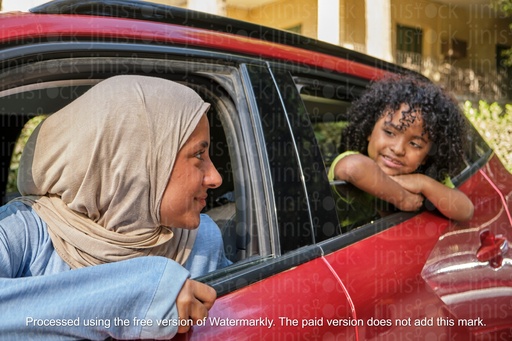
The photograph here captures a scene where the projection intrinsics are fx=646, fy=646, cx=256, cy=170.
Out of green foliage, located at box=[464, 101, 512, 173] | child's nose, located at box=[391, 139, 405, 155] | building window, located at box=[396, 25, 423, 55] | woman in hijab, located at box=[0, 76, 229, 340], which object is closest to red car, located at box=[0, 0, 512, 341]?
woman in hijab, located at box=[0, 76, 229, 340]

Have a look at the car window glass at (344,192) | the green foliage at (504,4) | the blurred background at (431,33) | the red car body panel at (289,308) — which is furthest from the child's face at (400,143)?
the green foliage at (504,4)

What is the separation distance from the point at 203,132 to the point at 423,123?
1.59 meters

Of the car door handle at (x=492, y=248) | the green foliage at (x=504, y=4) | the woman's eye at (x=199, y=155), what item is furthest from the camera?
the green foliage at (x=504, y=4)

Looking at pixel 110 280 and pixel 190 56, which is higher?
pixel 190 56

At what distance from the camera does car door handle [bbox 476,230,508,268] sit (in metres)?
2.48

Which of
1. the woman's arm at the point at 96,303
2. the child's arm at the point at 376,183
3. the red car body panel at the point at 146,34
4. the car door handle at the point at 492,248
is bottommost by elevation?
the car door handle at the point at 492,248

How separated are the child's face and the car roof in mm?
388

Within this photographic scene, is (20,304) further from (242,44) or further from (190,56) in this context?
(242,44)

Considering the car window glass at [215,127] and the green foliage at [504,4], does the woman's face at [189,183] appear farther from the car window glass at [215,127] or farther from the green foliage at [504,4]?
the green foliage at [504,4]

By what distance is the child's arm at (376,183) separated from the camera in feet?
8.29

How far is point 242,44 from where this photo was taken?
2119mm

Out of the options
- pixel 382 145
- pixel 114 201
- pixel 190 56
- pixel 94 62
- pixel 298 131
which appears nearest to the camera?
pixel 114 201

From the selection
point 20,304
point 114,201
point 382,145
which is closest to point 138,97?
point 114,201

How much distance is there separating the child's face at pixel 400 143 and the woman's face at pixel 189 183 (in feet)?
4.29
